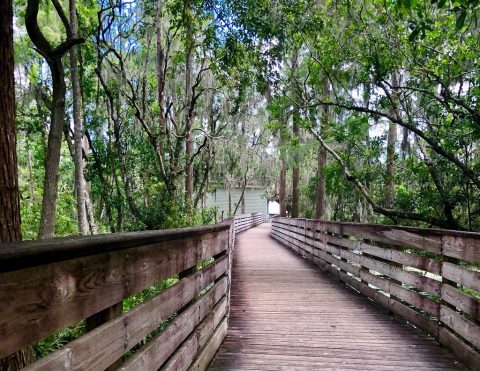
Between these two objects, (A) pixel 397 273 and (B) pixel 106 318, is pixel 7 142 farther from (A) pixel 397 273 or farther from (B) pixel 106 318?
(A) pixel 397 273

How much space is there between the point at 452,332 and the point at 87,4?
42.0ft

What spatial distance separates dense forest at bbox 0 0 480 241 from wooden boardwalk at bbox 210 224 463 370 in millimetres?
2358

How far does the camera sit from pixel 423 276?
4.26 meters

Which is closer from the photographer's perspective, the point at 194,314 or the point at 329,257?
the point at 194,314

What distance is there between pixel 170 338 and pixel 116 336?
2.60 ft

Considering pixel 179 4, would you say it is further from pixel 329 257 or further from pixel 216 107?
pixel 216 107

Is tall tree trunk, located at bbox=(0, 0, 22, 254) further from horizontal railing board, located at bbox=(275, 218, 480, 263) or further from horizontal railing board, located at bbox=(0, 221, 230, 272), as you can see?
horizontal railing board, located at bbox=(275, 218, 480, 263)

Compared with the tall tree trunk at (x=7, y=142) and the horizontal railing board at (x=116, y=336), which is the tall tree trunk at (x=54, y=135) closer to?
the tall tree trunk at (x=7, y=142)

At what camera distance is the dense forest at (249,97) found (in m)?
7.45

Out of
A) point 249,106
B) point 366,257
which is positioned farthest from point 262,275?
point 249,106

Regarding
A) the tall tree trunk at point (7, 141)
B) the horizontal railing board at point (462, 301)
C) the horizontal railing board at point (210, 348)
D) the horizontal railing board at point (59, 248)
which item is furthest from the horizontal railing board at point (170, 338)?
the horizontal railing board at point (462, 301)

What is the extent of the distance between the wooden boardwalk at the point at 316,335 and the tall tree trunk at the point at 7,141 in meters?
1.92

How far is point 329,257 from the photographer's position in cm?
802

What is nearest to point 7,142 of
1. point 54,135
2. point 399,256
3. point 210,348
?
point 210,348
